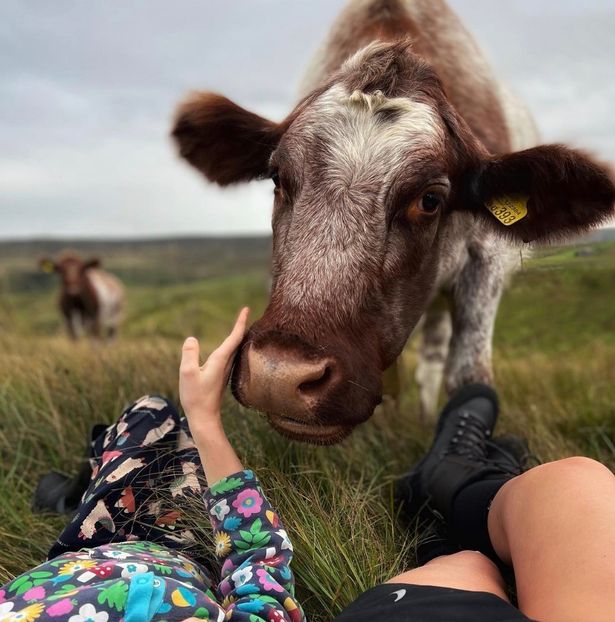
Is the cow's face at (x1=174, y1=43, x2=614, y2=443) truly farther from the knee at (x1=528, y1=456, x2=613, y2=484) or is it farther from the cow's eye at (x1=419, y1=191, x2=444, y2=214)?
the knee at (x1=528, y1=456, x2=613, y2=484)

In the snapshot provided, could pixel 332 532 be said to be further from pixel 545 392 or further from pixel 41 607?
pixel 545 392

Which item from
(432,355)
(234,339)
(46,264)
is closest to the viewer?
(234,339)

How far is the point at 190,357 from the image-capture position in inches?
75.3

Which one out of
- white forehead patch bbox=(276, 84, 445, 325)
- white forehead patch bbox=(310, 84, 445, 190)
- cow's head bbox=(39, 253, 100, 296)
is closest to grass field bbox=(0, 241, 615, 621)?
white forehead patch bbox=(276, 84, 445, 325)

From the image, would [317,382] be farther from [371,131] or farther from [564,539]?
[371,131]

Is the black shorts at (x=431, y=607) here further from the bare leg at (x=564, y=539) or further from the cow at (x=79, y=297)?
the cow at (x=79, y=297)

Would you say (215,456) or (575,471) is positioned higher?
(575,471)

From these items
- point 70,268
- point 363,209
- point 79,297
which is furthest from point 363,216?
point 70,268

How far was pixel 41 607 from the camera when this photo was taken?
54.5 inches

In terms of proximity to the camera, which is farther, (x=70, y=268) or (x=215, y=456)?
(x=70, y=268)

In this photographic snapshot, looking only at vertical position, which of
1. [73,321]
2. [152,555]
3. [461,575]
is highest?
[461,575]

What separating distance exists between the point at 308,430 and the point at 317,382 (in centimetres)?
17

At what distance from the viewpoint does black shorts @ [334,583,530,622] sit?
4.43 ft

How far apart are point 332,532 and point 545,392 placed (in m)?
3.12
